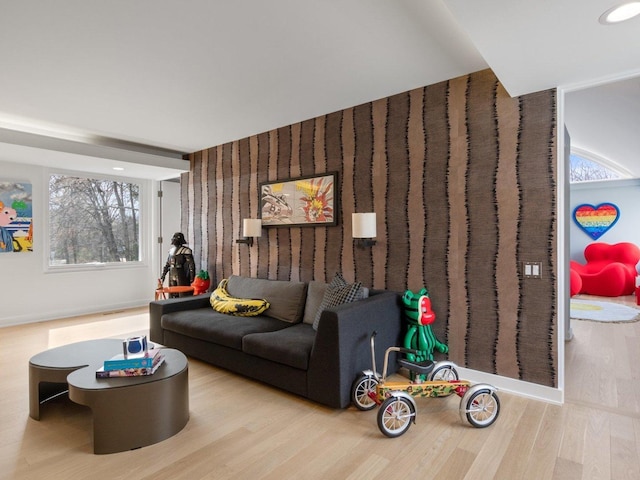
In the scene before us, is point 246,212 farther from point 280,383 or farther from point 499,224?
point 499,224

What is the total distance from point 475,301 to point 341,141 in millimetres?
1961

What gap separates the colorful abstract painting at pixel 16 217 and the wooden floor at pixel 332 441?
9.38ft

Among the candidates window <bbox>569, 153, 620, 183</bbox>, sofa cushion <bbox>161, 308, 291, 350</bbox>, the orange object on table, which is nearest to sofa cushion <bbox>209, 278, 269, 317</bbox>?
sofa cushion <bbox>161, 308, 291, 350</bbox>

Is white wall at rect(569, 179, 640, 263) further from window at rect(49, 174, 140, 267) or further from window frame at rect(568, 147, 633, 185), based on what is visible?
window at rect(49, 174, 140, 267)

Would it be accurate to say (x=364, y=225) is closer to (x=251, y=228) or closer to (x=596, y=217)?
(x=251, y=228)

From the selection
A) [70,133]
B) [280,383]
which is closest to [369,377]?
[280,383]

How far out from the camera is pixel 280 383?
2.77 m

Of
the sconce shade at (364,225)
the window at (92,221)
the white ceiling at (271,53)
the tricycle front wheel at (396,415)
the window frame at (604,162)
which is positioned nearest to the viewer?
the white ceiling at (271,53)

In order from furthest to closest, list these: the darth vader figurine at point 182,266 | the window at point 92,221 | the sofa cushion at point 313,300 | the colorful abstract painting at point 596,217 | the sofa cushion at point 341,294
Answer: the colorful abstract painting at point 596,217 → the window at point 92,221 → the darth vader figurine at point 182,266 → the sofa cushion at point 313,300 → the sofa cushion at point 341,294

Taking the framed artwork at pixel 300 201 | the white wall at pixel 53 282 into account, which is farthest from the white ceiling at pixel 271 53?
the white wall at pixel 53 282

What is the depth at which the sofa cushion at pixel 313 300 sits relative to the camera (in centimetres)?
341

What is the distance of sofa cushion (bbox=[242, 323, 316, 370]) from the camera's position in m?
2.62

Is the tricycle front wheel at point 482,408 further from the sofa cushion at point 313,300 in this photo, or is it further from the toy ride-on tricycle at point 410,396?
Answer: the sofa cushion at point 313,300

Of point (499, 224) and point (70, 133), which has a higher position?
point (70, 133)
